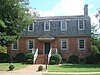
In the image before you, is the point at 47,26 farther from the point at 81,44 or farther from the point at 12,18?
the point at 12,18

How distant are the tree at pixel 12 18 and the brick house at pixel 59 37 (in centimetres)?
732

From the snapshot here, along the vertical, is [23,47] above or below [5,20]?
below

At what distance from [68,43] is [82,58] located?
141 inches

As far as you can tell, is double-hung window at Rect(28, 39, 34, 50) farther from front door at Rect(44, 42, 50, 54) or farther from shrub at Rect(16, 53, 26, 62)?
front door at Rect(44, 42, 50, 54)

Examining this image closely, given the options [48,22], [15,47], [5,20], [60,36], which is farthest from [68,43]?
[5,20]

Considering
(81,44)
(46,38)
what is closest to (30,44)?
(46,38)

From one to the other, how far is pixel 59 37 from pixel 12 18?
12.8 m

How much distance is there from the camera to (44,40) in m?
46.1

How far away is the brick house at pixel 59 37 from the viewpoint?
46031mm

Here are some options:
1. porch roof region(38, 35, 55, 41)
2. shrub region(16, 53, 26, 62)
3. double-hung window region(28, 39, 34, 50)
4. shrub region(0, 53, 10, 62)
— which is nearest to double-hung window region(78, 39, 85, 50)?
porch roof region(38, 35, 55, 41)

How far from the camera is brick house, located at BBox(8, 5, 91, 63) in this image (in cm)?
4603

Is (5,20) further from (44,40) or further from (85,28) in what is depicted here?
(85,28)

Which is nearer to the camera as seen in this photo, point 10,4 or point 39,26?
point 10,4

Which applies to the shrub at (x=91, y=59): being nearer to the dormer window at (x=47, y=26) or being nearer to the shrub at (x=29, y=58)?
the shrub at (x=29, y=58)
